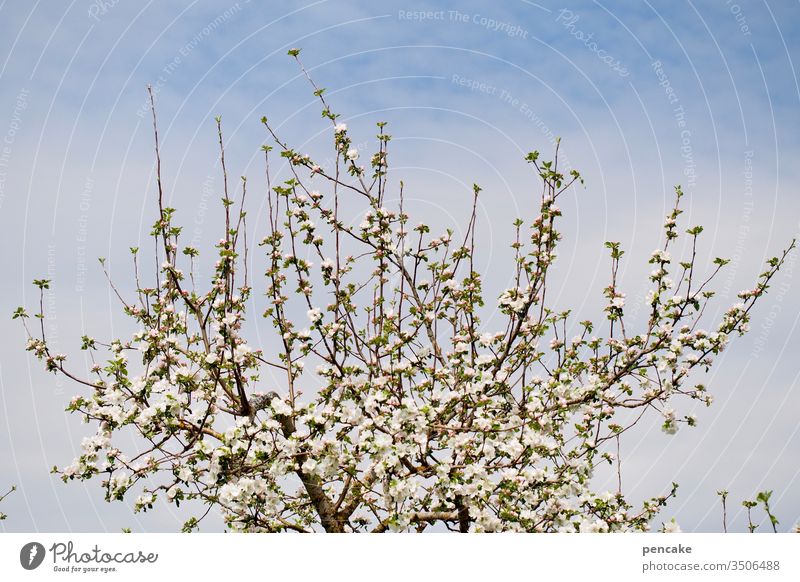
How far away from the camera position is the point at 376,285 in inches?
334

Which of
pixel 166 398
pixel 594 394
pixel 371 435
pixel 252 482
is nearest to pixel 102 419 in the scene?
pixel 166 398

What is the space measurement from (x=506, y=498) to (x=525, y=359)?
60.4 inches

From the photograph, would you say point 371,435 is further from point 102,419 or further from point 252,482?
point 102,419

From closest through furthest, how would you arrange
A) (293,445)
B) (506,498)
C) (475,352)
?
(293,445), (506,498), (475,352)

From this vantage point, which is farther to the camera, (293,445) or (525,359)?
(525,359)

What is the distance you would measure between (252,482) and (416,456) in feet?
5.17

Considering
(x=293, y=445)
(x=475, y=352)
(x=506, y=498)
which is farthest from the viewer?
(x=475, y=352)

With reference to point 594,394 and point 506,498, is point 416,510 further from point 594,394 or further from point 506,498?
point 594,394
